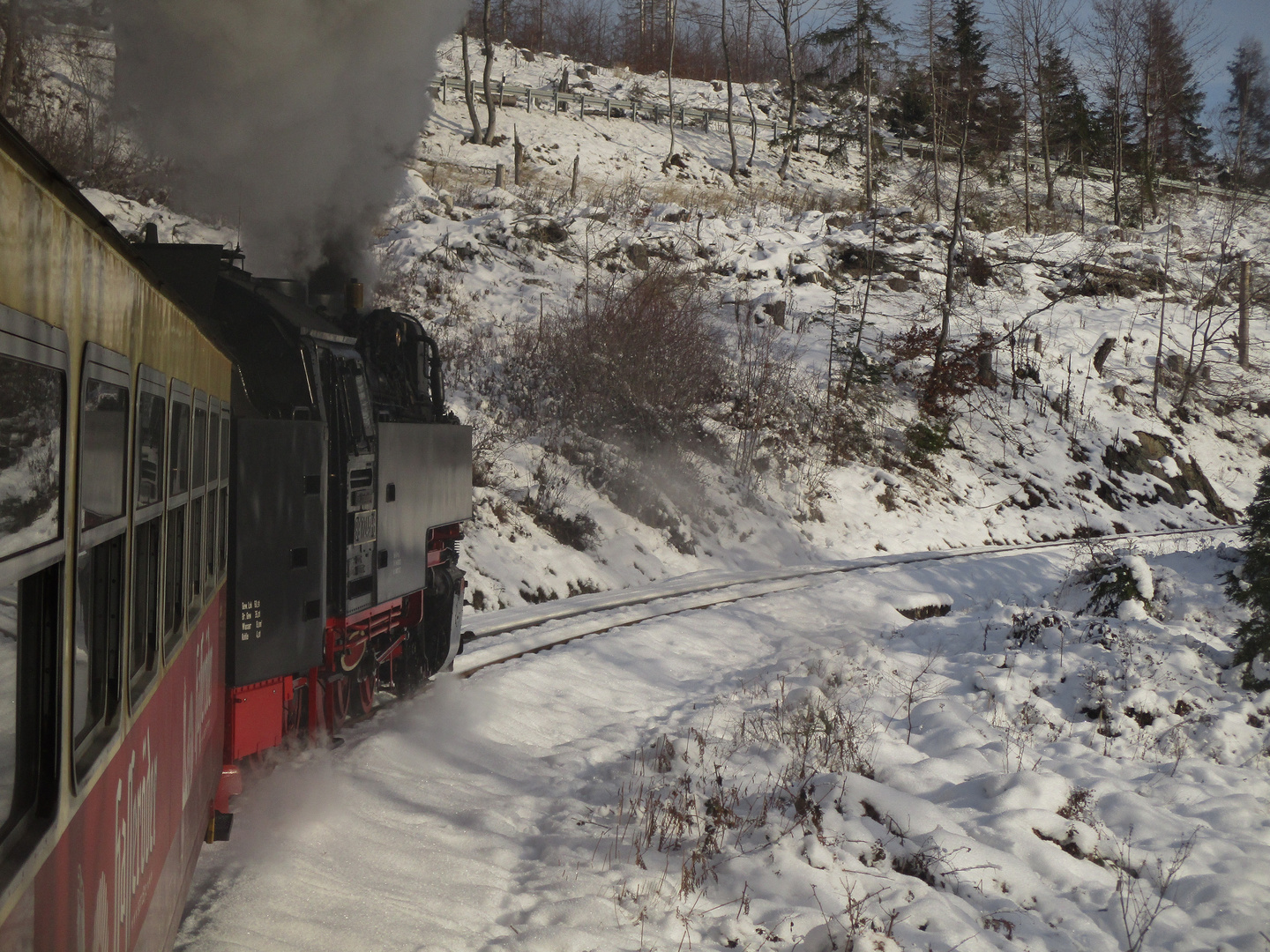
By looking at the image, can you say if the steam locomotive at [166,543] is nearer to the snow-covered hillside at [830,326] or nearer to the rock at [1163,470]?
the snow-covered hillside at [830,326]

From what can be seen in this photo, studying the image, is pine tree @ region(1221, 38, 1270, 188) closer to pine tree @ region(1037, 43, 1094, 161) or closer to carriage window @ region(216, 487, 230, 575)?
pine tree @ region(1037, 43, 1094, 161)

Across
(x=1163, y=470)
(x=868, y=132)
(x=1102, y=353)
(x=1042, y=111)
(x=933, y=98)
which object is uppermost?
(x=1042, y=111)

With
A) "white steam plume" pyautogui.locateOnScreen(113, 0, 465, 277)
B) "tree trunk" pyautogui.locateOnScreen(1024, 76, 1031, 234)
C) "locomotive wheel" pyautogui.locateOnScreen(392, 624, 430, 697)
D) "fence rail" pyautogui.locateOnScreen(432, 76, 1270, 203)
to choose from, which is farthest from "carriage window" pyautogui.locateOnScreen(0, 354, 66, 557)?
"tree trunk" pyautogui.locateOnScreen(1024, 76, 1031, 234)

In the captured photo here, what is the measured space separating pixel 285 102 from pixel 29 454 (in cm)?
854

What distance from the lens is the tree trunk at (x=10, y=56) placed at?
1322cm

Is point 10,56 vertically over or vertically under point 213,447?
over

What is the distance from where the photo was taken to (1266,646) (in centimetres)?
812

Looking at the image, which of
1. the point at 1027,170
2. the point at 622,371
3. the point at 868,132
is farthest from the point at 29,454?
the point at 1027,170

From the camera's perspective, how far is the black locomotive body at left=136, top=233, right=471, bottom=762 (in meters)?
5.21

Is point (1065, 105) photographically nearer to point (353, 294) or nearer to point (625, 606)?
point (625, 606)

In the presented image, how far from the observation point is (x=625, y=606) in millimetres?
13133

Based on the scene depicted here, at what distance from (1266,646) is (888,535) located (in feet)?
46.8

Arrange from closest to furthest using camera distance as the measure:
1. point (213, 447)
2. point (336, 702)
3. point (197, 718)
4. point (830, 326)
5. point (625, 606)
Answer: point (197, 718) < point (213, 447) < point (336, 702) < point (625, 606) < point (830, 326)

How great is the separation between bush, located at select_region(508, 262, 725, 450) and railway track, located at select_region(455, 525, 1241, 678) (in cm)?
495
